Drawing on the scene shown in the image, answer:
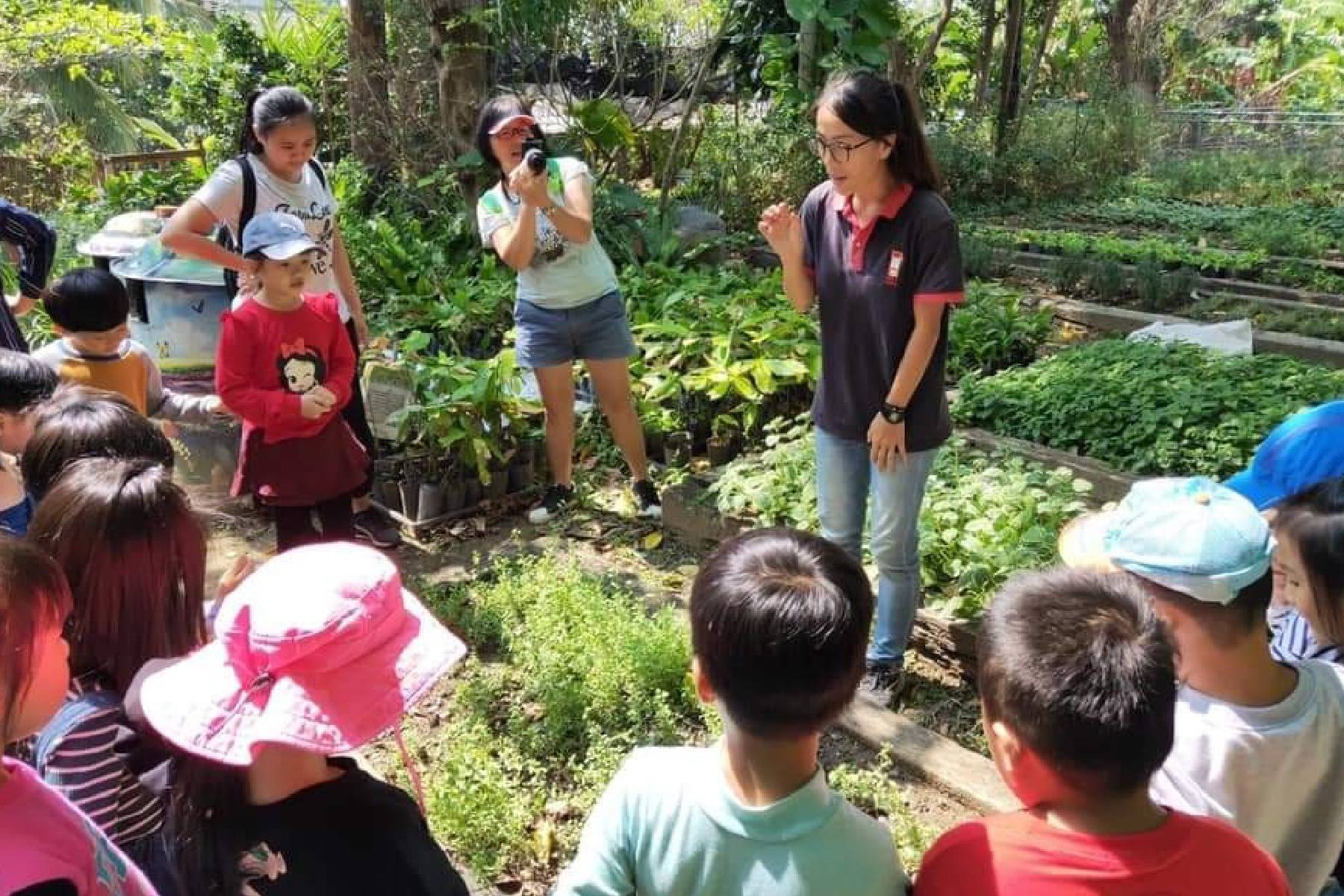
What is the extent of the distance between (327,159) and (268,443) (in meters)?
8.88

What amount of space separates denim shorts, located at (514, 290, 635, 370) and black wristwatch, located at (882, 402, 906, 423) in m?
1.78

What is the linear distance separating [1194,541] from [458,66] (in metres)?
7.18

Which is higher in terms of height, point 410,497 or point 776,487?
point 776,487

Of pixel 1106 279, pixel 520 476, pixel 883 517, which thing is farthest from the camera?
pixel 1106 279

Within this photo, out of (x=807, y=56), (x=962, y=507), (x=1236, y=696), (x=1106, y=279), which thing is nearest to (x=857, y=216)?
(x=962, y=507)

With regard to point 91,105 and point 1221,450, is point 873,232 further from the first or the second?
point 91,105

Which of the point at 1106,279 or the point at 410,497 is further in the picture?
the point at 1106,279

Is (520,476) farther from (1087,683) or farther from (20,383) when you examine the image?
(1087,683)

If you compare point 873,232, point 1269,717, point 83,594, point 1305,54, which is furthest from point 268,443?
point 1305,54

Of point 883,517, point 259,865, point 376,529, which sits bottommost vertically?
point 376,529

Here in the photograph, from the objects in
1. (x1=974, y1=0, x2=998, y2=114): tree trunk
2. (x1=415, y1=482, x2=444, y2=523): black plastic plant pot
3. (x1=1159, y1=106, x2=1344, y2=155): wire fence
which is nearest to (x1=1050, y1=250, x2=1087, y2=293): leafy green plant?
(x1=415, y1=482, x2=444, y2=523): black plastic plant pot

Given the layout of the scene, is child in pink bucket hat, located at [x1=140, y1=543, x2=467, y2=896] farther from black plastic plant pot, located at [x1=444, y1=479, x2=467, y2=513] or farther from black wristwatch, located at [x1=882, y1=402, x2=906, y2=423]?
black plastic plant pot, located at [x1=444, y1=479, x2=467, y2=513]

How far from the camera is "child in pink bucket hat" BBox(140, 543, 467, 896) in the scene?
4.74 ft

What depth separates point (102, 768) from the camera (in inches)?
64.2
